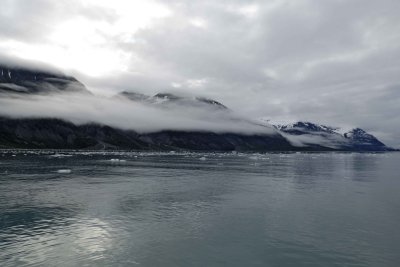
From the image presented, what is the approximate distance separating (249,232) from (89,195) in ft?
91.6

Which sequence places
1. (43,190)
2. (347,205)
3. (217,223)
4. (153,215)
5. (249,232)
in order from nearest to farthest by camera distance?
1. (249,232)
2. (217,223)
3. (153,215)
4. (347,205)
5. (43,190)

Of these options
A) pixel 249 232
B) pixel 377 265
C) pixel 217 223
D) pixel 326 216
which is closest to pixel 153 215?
pixel 217 223

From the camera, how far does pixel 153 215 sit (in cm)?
3962

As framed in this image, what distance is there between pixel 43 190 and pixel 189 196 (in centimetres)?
2317

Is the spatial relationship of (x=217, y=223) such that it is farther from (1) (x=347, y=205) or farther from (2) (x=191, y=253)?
(1) (x=347, y=205)

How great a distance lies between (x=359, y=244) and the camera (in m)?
29.9

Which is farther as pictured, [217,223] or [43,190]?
[43,190]

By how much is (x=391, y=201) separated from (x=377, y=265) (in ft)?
97.7

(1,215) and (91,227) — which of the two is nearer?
(91,227)

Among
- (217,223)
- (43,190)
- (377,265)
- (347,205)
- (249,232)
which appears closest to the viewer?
(377,265)

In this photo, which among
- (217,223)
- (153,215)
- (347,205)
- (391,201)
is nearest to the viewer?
(217,223)

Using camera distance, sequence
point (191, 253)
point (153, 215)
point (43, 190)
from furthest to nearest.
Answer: point (43, 190)
point (153, 215)
point (191, 253)

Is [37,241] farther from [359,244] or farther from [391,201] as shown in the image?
[391,201]

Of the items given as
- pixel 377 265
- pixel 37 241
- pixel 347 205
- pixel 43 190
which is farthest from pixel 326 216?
pixel 43 190
